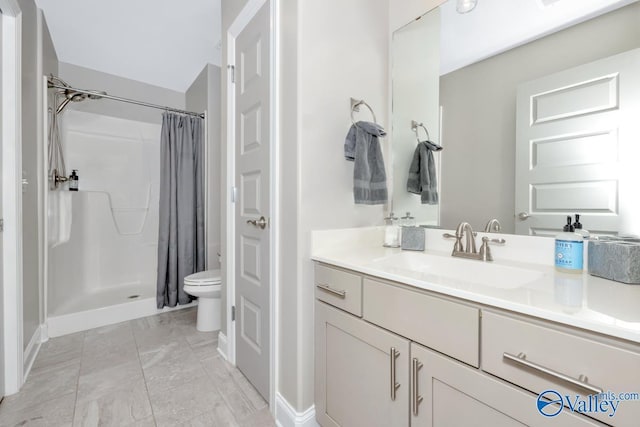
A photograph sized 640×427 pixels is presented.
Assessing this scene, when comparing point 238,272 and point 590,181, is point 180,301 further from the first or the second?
point 590,181

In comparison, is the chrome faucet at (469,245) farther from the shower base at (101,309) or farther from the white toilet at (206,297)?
the shower base at (101,309)

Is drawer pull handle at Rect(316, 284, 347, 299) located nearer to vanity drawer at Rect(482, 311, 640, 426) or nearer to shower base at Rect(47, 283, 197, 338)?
vanity drawer at Rect(482, 311, 640, 426)

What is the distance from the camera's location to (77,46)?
2471 millimetres

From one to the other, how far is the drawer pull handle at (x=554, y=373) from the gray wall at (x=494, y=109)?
67 centimetres

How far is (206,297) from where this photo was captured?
226 cm

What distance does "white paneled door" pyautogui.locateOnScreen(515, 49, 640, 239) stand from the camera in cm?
91

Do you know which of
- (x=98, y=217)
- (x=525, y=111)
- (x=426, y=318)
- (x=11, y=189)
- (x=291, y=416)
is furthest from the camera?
(x=98, y=217)

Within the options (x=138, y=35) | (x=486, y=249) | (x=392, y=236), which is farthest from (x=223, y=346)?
(x=138, y=35)

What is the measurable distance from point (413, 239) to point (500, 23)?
3.31 feet

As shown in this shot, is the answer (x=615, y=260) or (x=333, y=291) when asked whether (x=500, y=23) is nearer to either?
(x=615, y=260)

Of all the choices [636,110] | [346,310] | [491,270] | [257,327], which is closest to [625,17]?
[636,110]

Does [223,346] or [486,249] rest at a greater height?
[486,249]

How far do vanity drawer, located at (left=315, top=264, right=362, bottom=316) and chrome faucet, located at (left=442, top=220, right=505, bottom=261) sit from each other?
0.49m

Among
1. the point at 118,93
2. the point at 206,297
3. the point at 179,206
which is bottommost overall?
the point at 206,297
